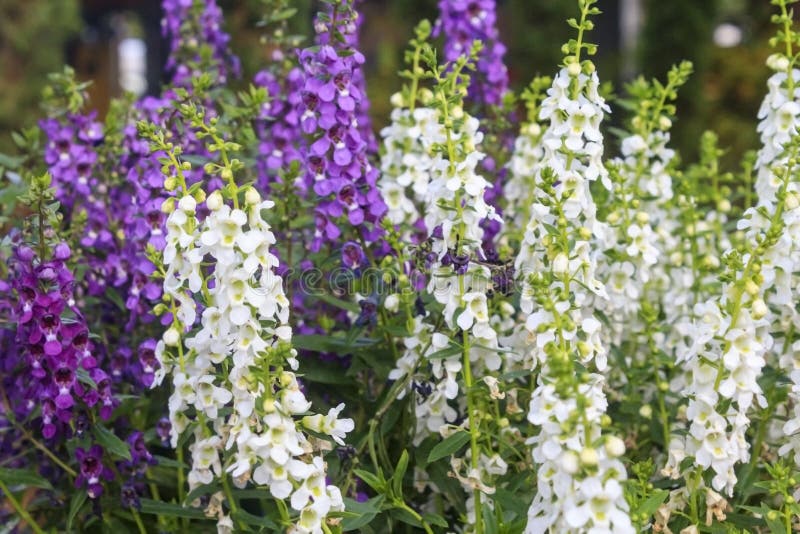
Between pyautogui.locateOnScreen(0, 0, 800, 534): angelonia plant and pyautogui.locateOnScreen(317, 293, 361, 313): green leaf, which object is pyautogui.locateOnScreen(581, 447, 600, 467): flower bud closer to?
pyautogui.locateOnScreen(0, 0, 800, 534): angelonia plant

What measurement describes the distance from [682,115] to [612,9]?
1811 mm

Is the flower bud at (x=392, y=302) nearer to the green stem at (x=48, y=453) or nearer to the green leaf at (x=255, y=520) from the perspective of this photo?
the green leaf at (x=255, y=520)

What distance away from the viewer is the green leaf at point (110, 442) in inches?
88.1

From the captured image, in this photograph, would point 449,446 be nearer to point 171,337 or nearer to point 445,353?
point 445,353

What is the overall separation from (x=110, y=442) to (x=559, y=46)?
833 cm

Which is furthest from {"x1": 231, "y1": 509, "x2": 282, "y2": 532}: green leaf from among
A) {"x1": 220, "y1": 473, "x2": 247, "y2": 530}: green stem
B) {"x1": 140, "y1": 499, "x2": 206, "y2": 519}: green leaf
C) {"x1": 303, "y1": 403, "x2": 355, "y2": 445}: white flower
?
{"x1": 303, "y1": 403, "x2": 355, "y2": 445}: white flower

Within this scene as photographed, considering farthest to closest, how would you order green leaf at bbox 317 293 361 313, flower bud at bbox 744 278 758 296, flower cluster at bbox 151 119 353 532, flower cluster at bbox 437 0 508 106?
flower cluster at bbox 437 0 508 106 → green leaf at bbox 317 293 361 313 → flower bud at bbox 744 278 758 296 → flower cluster at bbox 151 119 353 532

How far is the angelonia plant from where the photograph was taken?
6.15 feet

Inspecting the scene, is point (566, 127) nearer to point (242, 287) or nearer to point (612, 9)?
point (242, 287)

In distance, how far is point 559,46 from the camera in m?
9.88

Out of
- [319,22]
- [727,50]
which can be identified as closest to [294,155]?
[319,22]

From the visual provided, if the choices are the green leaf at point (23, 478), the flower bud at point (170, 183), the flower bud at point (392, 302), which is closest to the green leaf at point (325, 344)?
the flower bud at point (392, 302)

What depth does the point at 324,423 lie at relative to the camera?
195 centimetres

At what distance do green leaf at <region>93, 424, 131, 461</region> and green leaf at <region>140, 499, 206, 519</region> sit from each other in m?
0.13
